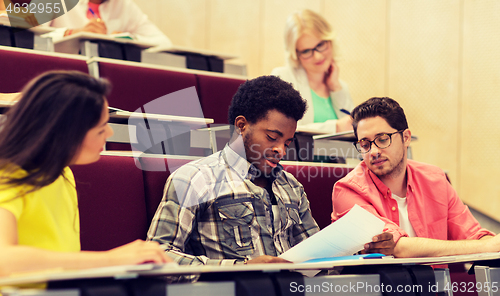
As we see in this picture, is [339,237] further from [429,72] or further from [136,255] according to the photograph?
[429,72]

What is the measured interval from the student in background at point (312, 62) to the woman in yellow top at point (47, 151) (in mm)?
1101

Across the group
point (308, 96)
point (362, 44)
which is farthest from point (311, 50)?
point (362, 44)

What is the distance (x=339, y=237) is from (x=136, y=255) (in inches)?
12.0

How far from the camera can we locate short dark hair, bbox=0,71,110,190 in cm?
51

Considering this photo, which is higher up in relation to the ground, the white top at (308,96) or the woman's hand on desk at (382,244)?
the white top at (308,96)

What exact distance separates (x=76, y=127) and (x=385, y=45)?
6.52 feet

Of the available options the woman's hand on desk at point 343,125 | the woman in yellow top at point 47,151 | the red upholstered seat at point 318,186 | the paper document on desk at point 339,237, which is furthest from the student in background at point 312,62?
the woman in yellow top at point 47,151

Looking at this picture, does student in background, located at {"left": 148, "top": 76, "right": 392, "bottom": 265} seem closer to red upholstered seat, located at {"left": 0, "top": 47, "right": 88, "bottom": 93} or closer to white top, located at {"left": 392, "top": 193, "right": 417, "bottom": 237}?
white top, located at {"left": 392, "top": 193, "right": 417, "bottom": 237}

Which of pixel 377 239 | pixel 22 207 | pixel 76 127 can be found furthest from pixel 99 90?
pixel 377 239

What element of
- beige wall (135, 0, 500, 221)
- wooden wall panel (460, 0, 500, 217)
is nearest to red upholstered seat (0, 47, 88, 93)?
beige wall (135, 0, 500, 221)

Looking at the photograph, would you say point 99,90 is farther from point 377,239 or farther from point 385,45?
point 385,45

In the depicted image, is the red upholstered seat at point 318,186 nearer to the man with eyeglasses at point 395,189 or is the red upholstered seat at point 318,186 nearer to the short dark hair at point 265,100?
the man with eyeglasses at point 395,189

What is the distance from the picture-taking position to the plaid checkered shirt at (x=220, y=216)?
2.38ft

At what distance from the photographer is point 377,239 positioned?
0.78 m
